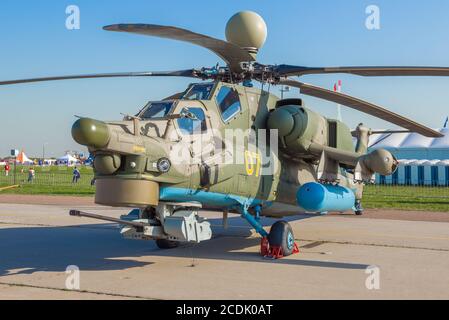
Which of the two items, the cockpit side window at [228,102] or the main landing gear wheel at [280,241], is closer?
the cockpit side window at [228,102]

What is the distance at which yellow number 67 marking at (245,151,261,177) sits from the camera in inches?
391

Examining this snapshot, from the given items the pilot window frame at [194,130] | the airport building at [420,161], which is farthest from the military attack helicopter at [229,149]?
the airport building at [420,161]

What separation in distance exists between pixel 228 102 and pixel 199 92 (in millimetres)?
586

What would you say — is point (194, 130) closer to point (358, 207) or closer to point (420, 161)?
point (358, 207)

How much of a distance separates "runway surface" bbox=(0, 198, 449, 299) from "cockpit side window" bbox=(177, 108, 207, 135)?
92.6 inches

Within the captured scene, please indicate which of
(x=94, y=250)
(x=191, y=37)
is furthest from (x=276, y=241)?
(x=191, y=37)

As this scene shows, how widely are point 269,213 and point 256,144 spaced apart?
74.9 inches

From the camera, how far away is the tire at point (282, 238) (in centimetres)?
1011

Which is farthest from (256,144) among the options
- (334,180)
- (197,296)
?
(197,296)

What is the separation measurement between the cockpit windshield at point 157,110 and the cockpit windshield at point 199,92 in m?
0.57

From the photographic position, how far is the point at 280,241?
398 inches

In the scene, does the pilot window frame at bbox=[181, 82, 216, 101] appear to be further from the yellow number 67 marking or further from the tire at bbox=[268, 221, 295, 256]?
the tire at bbox=[268, 221, 295, 256]

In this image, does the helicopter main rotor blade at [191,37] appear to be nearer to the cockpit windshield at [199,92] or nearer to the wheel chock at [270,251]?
the cockpit windshield at [199,92]
